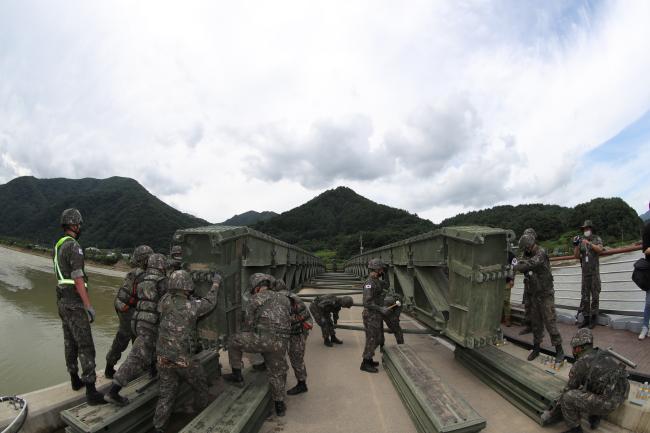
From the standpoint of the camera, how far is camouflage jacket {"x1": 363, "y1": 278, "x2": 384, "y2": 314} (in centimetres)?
534

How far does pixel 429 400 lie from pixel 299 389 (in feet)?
5.76

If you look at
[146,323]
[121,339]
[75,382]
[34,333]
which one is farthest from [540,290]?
[34,333]

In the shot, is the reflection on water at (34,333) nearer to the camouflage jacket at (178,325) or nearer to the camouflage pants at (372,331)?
the camouflage jacket at (178,325)

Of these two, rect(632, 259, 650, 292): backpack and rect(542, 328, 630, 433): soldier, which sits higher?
rect(632, 259, 650, 292): backpack

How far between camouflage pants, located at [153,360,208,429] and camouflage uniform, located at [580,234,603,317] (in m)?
6.28

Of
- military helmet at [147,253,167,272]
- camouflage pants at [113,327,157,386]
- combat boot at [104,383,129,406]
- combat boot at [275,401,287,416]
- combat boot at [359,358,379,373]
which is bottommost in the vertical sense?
combat boot at [275,401,287,416]

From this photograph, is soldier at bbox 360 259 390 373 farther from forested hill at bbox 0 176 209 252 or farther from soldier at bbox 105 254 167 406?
forested hill at bbox 0 176 209 252

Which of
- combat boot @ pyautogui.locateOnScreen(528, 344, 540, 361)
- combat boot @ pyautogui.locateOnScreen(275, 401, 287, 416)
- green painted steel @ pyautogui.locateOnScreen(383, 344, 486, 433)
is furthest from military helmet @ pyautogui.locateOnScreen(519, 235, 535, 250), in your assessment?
combat boot @ pyautogui.locateOnScreen(275, 401, 287, 416)

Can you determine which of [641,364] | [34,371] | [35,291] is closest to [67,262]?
[34,371]

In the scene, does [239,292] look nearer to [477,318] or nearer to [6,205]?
[477,318]

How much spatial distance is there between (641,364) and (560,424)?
168 cm

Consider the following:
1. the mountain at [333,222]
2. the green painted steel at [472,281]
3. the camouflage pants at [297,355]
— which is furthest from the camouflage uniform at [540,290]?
the mountain at [333,222]

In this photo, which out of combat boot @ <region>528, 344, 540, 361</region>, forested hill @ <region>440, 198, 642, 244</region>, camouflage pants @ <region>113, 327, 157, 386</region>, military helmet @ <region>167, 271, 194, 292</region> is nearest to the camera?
camouflage pants @ <region>113, 327, 157, 386</region>

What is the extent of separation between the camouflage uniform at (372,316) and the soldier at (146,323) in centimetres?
297
